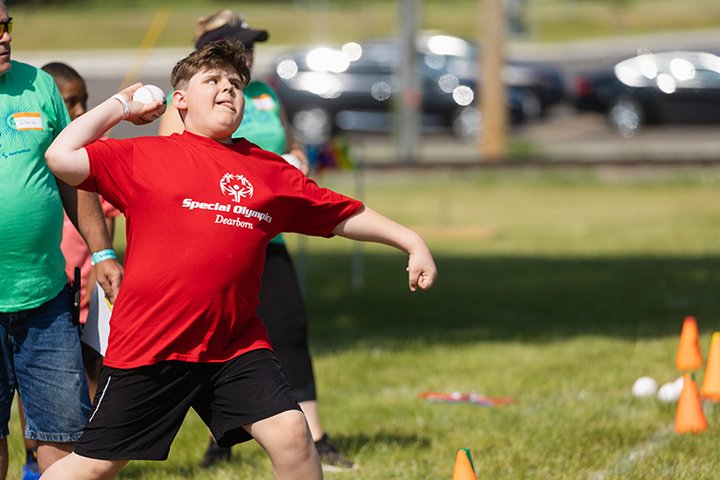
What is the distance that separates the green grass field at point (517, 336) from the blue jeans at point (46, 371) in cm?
130

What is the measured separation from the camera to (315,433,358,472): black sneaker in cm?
604

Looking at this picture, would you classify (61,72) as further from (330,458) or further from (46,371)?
(330,458)

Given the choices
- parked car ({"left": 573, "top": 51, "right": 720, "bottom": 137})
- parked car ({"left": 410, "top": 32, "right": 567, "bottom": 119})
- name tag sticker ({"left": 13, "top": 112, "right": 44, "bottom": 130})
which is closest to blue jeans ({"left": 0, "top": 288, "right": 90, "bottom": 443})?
name tag sticker ({"left": 13, "top": 112, "right": 44, "bottom": 130})

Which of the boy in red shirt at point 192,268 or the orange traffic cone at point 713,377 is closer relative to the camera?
the boy in red shirt at point 192,268

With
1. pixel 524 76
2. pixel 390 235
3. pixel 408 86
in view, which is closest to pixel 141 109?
pixel 390 235

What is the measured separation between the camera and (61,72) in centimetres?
568

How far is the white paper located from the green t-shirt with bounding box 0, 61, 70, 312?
0.64 ft

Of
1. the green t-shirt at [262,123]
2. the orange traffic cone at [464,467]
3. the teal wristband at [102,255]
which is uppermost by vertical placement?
the green t-shirt at [262,123]

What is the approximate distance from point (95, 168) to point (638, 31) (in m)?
47.7

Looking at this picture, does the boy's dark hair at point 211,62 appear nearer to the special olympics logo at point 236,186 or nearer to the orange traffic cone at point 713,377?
the special olympics logo at point 236,186

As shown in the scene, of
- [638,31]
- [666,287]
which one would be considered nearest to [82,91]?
[666,287]

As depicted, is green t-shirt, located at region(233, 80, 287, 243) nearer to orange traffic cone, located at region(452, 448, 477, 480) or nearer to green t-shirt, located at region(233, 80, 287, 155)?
green t-shirt, located at region(233, 80, 287, 155)

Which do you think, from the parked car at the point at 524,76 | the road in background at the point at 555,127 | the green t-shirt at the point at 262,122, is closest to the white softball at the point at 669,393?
the green t-shirt at the point at 262,122

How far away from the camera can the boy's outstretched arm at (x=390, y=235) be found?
14.4 ft
